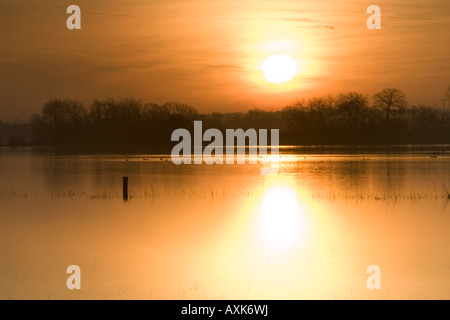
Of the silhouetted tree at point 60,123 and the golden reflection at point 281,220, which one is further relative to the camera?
the silhouetted tree at point 60,123

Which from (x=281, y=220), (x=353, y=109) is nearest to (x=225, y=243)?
(x=281, y=220)

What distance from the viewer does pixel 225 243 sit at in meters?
21.5

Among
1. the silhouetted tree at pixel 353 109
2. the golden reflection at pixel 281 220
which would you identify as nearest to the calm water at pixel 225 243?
the golden reflection at pixel 281 220

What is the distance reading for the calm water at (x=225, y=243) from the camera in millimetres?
15328

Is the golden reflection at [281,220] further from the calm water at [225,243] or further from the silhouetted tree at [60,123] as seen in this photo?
the silhouetted tree at [60,123]

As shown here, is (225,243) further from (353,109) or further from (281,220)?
(353,109)

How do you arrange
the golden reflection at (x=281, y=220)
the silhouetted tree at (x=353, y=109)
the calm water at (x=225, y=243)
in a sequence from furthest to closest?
the silhouetted tree at (x=353, y=109)
the golden reflection at (x=281, y=220)
the calm water at (x=225, y=243)

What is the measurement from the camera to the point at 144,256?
19000 mm

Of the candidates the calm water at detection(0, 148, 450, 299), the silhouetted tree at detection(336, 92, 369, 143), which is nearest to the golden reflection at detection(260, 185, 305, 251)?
the calm water at detection(0, 148, 450, 299)

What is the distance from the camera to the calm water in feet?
50.3

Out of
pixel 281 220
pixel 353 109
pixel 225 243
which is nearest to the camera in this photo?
pixel 225 243

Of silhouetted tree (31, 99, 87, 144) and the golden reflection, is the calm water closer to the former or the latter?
the golden reflection
